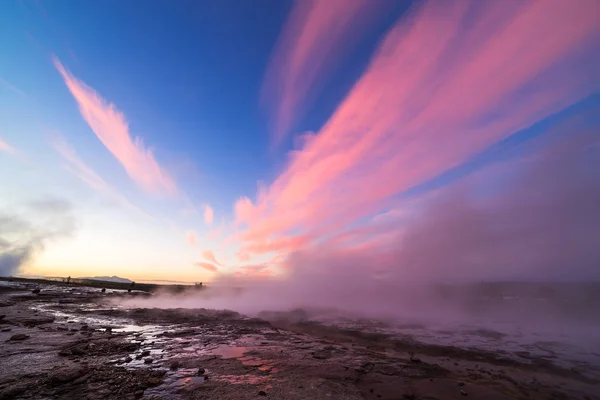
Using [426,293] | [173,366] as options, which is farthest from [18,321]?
[426,293]

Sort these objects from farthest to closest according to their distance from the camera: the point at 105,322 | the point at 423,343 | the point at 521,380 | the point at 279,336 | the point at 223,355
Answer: the point at 105,322 → the point at 279,336 → the point at 423,343 → the point at 223,355 → the point at 521,380

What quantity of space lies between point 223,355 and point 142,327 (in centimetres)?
1208

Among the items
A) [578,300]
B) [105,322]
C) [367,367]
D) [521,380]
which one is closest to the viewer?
[521,380]

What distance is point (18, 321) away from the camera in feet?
67.5

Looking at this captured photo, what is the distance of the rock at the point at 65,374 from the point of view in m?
9.57

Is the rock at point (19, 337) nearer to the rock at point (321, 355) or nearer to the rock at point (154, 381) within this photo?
the rock at point (154, 381)

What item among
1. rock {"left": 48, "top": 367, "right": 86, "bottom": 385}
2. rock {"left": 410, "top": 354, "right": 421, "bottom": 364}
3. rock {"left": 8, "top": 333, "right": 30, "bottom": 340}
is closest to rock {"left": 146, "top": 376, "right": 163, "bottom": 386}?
rock {"left": 48, "top": 367, "right": 86, "bottom": 385}

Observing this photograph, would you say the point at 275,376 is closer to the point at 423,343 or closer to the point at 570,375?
the point at 423,343

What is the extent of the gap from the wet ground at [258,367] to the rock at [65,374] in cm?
3

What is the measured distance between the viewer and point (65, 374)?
10008 mm

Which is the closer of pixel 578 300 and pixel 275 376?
pixel 275 376

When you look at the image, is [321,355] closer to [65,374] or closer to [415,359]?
[415,359]

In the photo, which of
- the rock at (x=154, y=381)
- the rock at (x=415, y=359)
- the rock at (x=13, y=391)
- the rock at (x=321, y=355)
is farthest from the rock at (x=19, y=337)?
the rock at (x=415, y=359)

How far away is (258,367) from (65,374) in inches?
303
